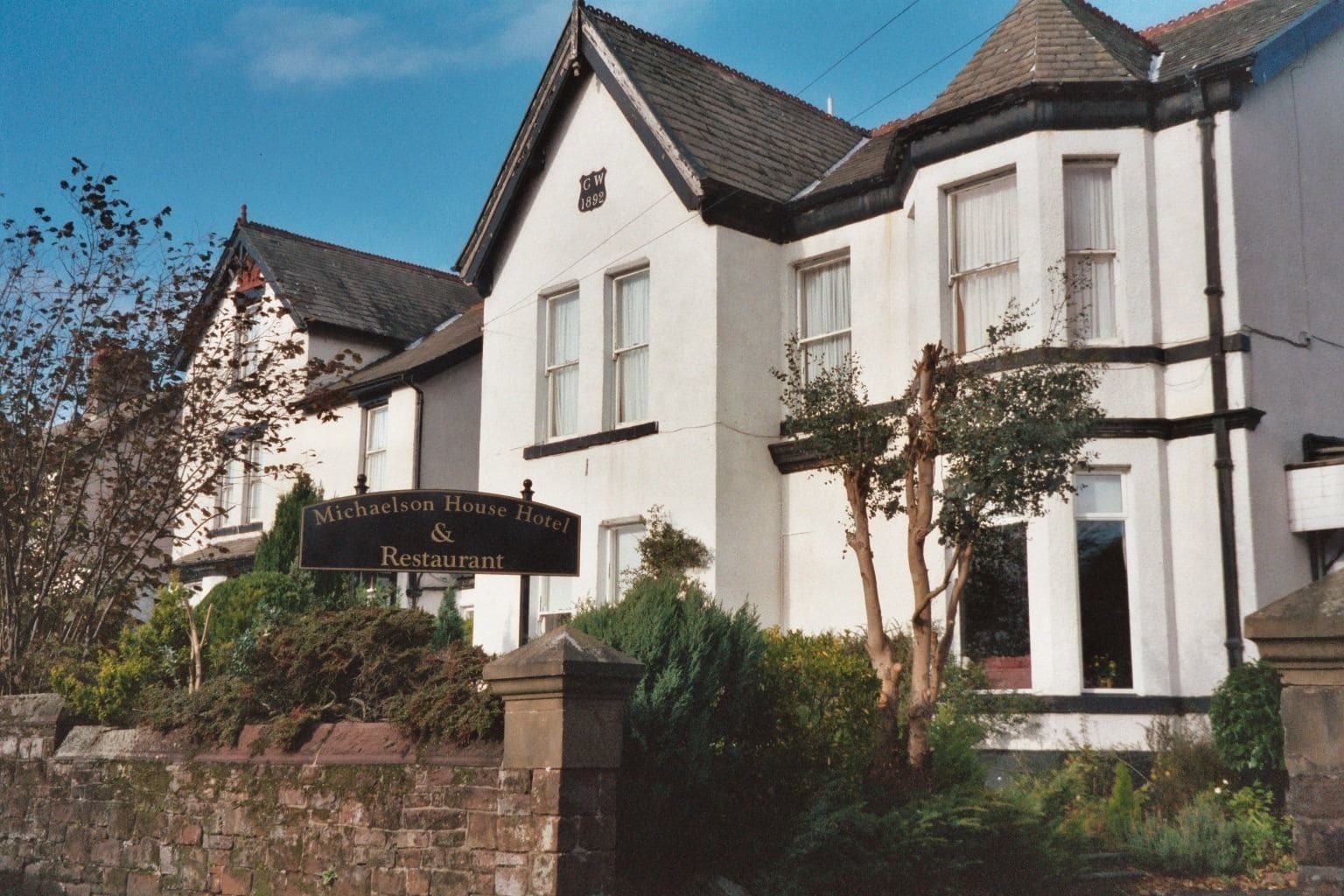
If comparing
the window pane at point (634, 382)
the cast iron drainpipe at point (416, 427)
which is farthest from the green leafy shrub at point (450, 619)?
the window pane at point (634, 382)

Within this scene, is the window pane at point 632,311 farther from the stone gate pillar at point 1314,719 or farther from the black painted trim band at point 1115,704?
the stone gate pillar at point 1314,719

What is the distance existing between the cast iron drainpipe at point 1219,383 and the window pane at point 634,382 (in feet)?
21.2

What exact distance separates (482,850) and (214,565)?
59.8 feet

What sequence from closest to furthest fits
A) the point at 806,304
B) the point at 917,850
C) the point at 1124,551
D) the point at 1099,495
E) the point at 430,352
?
the point at 917,850
the point at 1124,551
the point at 1099,495
the point at 806,304
the point at 430,352

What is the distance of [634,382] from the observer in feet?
56.3

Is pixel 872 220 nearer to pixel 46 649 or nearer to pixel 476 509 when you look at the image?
pixel 476 509

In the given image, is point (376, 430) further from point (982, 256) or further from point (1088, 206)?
point (1088, 206)

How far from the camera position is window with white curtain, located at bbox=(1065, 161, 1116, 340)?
45.5 ft

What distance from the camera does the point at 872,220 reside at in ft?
52.4

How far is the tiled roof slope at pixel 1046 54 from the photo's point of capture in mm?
14219

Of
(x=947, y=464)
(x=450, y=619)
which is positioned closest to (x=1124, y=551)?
(x=947, y=464)

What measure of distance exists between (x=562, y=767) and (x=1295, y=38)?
37.2ft

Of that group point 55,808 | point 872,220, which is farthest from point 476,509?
point 872,220

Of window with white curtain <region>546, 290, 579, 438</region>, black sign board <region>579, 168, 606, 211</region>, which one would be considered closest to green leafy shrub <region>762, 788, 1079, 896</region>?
window with white curtain <region>546, 290, 579, 438</region>
